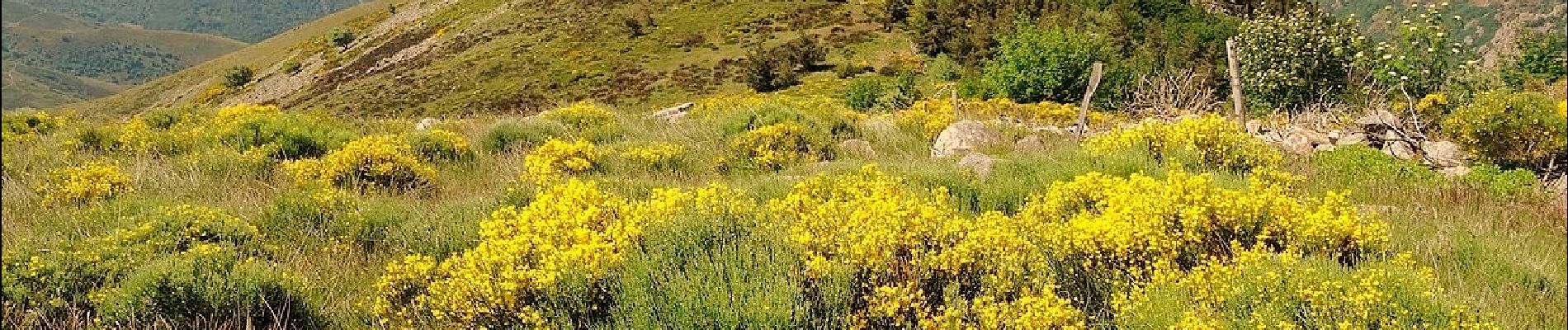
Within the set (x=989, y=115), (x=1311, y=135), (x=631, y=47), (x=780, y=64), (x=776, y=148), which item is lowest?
(x=631, y=47)

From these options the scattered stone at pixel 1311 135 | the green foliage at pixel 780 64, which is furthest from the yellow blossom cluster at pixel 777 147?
the green foliage at pixel 780 64

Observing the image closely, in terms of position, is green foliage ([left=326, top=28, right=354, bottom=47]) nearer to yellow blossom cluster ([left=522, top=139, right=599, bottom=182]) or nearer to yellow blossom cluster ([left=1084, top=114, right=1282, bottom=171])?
yellow blossom cluster ([left=522, top=139, right=599, bottom=182])

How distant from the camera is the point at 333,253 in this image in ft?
A: 17.3

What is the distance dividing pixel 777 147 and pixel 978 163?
258 cm

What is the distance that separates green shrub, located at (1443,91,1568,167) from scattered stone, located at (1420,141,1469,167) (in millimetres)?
355

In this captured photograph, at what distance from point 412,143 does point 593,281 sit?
21.3ft

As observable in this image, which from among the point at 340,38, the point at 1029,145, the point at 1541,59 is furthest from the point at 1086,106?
the point at 340,38

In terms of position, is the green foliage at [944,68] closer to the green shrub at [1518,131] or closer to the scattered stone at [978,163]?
the green shrub at [1518,131]

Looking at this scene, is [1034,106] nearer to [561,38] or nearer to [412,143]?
[412,143]

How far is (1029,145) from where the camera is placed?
9969 mm

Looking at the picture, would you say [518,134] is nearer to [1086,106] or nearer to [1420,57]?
[1086,106]

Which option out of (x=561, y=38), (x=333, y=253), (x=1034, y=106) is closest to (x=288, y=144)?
(x=333, y=253)

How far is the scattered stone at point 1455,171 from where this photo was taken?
8.05 metres

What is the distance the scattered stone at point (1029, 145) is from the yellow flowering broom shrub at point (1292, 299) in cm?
574
